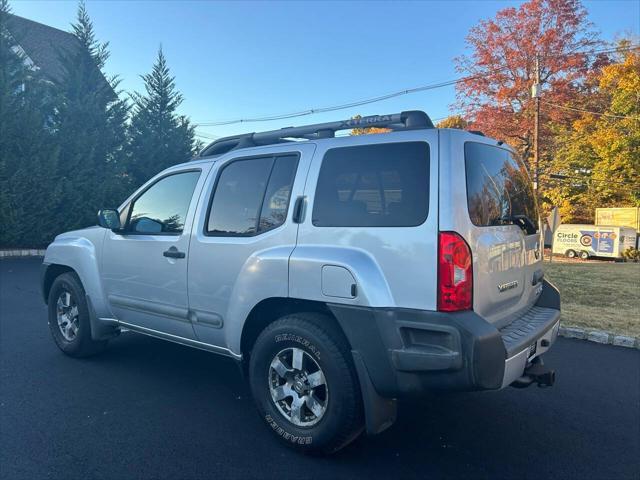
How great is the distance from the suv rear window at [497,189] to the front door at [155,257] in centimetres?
218

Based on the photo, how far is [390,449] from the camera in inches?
121

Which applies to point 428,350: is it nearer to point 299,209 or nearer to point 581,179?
point 299,209

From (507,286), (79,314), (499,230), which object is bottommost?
(79,314)

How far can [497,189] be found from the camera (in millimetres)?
3094

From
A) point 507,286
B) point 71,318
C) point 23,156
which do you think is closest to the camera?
point 507,286

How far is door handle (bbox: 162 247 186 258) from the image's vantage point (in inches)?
146

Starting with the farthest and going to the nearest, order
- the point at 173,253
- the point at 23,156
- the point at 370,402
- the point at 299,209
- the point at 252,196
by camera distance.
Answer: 1. the point at 23,156
2. the point at 173,253
3. the point at 252,196
4. the point at 299,209
5. the point at 370,402

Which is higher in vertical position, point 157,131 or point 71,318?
point 157,131

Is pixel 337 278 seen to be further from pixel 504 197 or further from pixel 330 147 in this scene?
pixel 504 197

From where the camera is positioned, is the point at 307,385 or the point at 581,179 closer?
the point at 307,385

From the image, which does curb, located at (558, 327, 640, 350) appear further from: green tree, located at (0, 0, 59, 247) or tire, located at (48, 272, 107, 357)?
green tree, located at (0, 0, 59, 247)

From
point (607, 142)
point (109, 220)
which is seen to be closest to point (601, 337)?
point (109, 220)

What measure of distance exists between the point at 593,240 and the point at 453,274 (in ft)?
103

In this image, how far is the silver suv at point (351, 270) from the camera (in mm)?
2545
